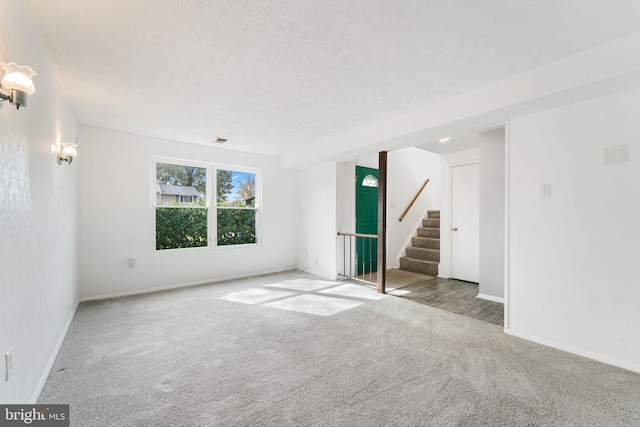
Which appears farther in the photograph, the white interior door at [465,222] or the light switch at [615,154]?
the white interior door at [465,222]

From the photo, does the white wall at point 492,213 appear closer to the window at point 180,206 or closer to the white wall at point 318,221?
the white wall at point 318,221

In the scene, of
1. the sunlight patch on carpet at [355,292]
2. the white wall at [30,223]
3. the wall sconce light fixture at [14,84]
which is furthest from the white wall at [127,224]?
the wall sconce light fixture at [14,84]

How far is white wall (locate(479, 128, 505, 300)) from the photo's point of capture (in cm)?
371

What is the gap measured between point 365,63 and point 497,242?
10.2 ft

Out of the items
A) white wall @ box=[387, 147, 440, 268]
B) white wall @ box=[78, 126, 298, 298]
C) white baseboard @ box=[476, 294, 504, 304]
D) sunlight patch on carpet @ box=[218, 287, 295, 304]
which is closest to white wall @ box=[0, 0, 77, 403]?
white wall @ box=[78, 126, 298, 298]

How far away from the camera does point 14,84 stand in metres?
1.25

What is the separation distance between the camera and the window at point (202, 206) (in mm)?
4469

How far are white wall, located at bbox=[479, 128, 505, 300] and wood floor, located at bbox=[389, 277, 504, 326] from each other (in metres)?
0.29

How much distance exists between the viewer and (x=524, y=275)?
2695mm

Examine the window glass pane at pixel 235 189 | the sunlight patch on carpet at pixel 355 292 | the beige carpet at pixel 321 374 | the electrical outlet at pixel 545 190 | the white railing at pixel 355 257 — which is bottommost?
the sunlight patch on carpet at pixel 355 292

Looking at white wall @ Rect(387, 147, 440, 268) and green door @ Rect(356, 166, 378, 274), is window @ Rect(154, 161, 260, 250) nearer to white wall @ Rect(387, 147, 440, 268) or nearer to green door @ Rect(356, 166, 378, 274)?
green door @ Rect(356, 166, 378, 274)

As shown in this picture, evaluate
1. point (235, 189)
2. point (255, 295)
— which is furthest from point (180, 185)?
point (255, 295)

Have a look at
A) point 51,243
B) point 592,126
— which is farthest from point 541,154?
point 51,243

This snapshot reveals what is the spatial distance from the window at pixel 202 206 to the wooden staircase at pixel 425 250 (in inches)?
134
